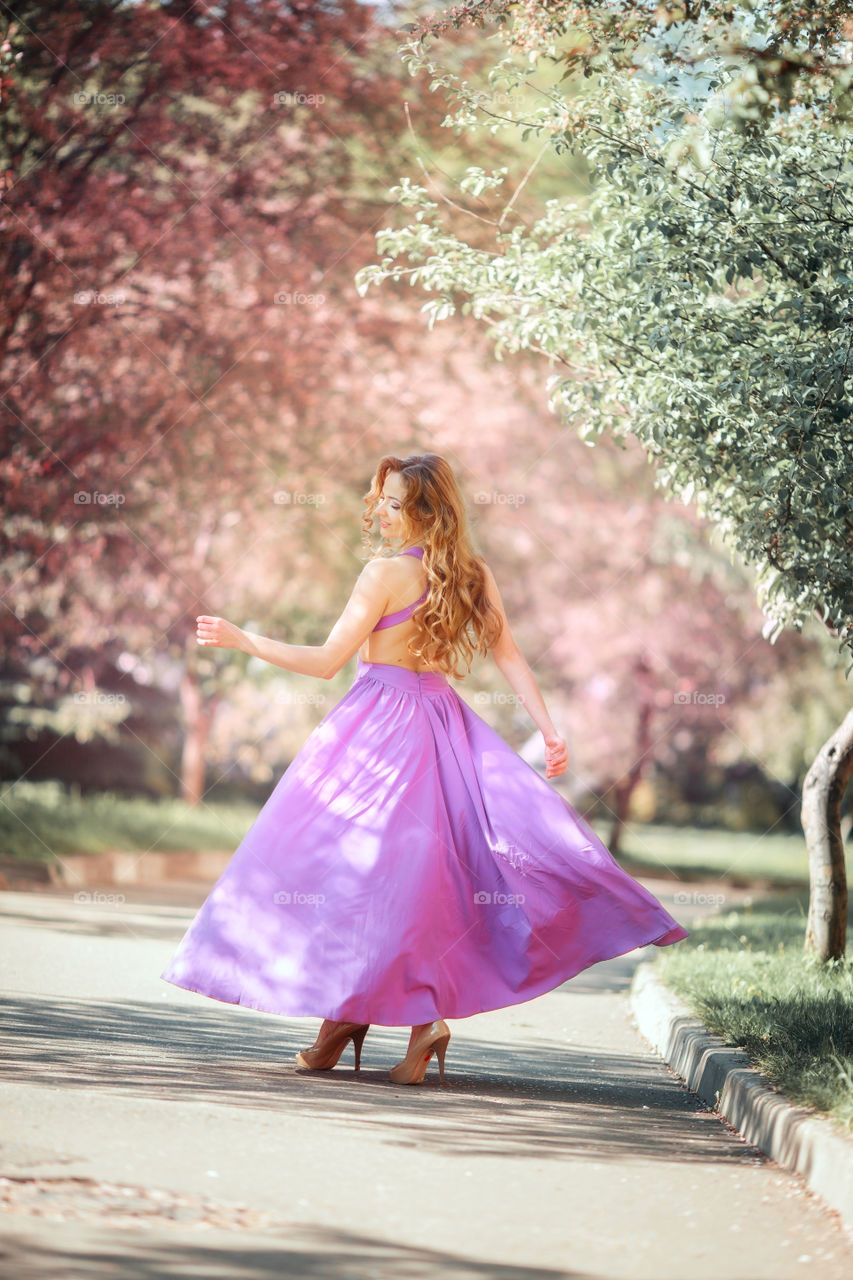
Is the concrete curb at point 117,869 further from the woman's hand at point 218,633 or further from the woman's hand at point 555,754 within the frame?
the woman's hand at point 218,633

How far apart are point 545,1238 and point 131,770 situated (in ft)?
68.3

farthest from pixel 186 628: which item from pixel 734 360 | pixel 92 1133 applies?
pixel 92 1133

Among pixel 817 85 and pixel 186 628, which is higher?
pixel 817 85

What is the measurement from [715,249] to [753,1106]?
341 centimetres

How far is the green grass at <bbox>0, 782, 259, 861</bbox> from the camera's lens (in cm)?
1470

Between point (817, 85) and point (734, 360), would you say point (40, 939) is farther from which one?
point (817, 85)

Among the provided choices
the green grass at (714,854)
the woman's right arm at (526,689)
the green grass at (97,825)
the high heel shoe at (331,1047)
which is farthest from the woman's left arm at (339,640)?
the green grass at (714,854)

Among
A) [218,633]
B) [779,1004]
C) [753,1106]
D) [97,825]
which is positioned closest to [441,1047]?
[753,1106]

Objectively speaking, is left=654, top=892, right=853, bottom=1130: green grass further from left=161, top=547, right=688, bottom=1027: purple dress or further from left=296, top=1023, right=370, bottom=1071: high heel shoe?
left=296, top=1023, right=370, bottom=1071: high heel shoe

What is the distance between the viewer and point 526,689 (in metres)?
5.88

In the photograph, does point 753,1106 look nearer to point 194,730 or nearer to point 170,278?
point 170,278

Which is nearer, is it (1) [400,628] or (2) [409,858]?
(2) [409,858]

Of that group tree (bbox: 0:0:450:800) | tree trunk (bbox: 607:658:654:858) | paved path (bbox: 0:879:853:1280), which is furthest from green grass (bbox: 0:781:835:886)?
paved path (bbox: 0:879:853:1280)

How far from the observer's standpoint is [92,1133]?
168 inches
